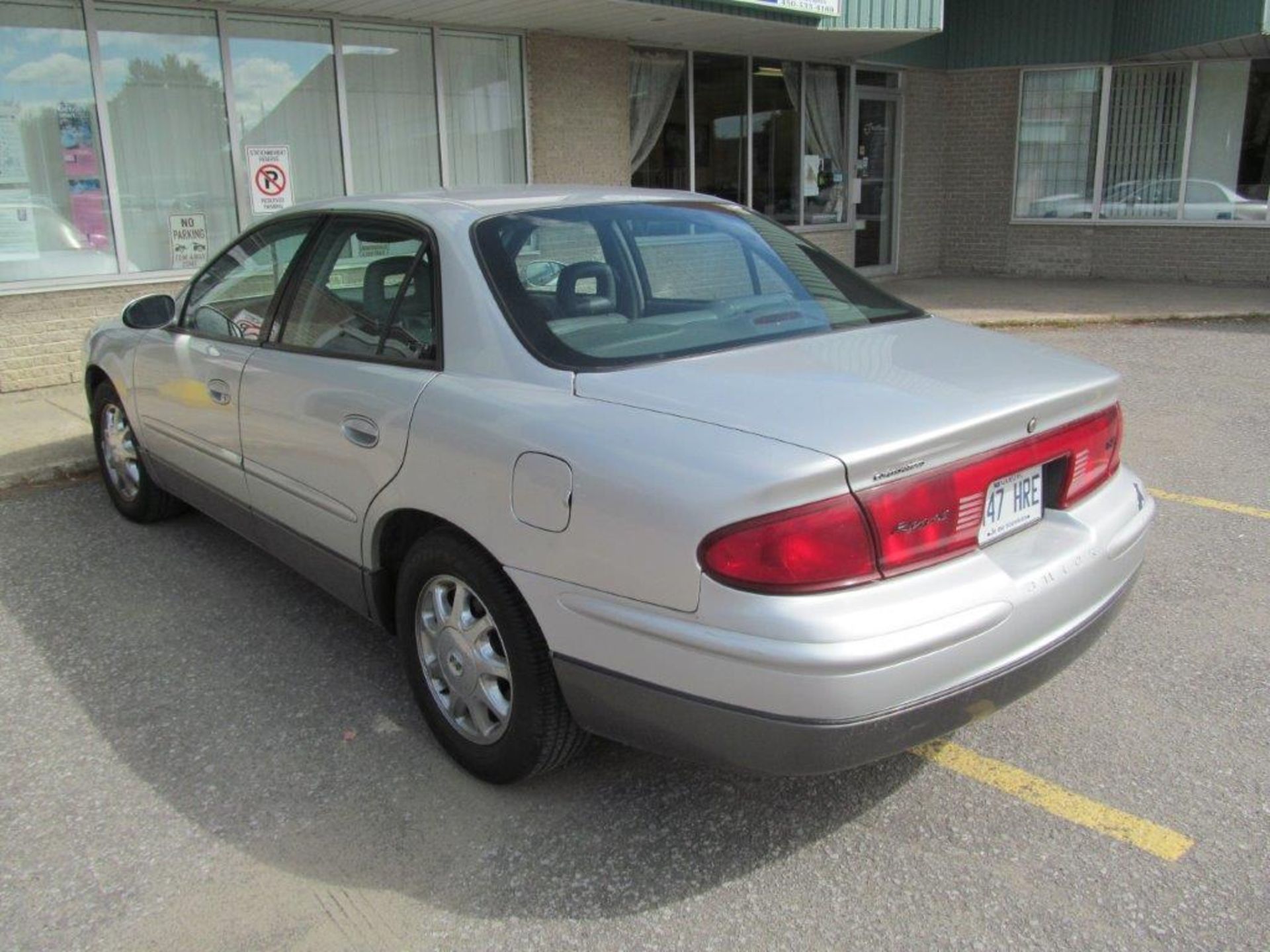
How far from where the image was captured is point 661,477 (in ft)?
7.88

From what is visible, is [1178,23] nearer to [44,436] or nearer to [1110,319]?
[1110,319]

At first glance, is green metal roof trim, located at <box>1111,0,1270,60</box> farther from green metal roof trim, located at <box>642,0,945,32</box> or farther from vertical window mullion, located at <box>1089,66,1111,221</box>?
green metal roof trim, located at <box>642,0,945,32</box>

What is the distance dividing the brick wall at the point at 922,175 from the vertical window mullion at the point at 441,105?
747 cm

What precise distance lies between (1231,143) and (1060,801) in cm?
1412

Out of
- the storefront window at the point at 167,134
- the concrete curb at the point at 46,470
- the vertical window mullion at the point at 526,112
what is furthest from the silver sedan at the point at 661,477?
the vertical window mullion at the point at 526,112

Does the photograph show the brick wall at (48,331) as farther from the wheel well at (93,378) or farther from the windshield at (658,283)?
the windshield at (658,283)

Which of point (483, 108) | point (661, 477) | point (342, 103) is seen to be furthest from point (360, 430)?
point (483, 108)

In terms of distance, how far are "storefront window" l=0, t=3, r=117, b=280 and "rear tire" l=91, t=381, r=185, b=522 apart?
3.44 metres

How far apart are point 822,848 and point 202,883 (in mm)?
1568

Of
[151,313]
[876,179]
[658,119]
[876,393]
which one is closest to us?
[876,393]

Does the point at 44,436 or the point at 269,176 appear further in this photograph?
the point at 269,176

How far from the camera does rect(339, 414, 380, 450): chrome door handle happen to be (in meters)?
3.20

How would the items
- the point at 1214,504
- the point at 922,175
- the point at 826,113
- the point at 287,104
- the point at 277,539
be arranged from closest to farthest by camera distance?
the point at 277,539 → the point at 1214,504 → the point at 287,104 → the point at 826,113 → the point at 922,175

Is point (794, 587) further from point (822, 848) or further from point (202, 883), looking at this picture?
point (202, 883)
